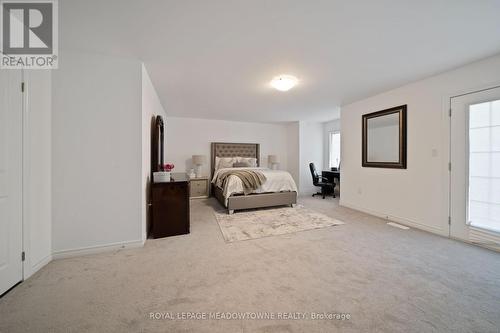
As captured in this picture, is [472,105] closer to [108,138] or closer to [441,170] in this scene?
[441,170]

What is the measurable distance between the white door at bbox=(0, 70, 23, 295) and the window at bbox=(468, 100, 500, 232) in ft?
16.3

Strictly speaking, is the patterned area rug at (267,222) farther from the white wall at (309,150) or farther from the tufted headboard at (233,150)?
the tufted headboard at (233,150)

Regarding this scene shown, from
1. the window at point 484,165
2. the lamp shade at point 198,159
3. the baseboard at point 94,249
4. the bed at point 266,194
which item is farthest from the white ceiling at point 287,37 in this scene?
the lamp shade at point 198,159

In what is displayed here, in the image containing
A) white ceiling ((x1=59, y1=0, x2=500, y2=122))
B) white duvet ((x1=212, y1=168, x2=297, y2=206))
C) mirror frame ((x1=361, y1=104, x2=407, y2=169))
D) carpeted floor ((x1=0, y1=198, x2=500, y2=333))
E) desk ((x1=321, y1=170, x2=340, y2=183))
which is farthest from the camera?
desk ((x1=321, y1=170, x2=340, y2=183))

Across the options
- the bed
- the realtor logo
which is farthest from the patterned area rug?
the realtor logo

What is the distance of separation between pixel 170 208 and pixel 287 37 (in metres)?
2.51

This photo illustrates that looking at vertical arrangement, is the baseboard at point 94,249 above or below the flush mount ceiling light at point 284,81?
below

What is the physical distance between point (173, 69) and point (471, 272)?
13.1 feet

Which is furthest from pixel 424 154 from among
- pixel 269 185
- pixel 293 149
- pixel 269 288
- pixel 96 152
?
pixel 96 152

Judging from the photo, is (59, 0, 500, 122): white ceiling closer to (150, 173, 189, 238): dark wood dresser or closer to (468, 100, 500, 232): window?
(468, 100, 500, 232): window

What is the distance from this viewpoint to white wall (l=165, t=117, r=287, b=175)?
17.4ft

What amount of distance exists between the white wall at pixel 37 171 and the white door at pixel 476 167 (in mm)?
4946

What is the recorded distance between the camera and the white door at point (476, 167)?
2180 mm

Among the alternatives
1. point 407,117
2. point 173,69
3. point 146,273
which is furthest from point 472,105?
point 146,273
